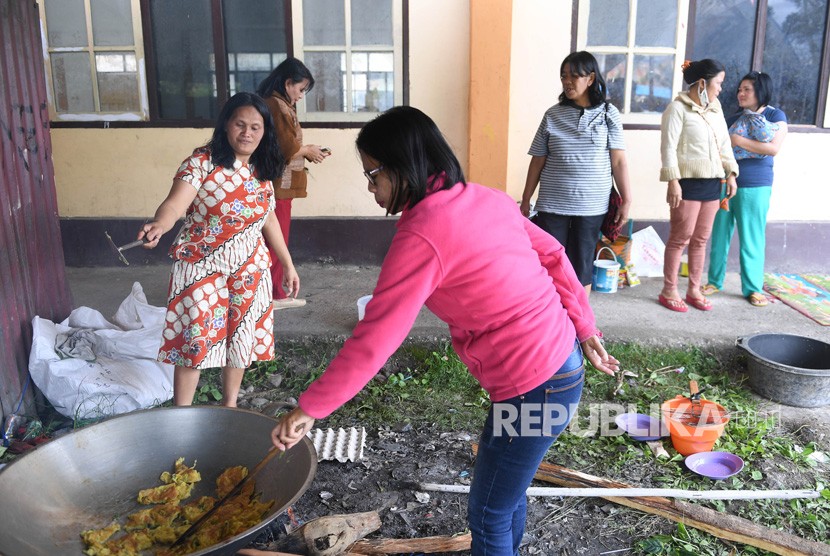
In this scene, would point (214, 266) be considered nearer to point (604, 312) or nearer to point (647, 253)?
point (604, 312)

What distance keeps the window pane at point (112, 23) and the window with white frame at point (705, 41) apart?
12.4ft

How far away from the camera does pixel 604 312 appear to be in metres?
5.29

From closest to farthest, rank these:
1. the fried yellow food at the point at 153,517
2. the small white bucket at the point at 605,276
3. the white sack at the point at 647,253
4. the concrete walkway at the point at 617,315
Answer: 1. the fried yellow food at the point at 153,517
2. the concrete walkway at the point at 617,315
3. the small white bucket at the point at 605,276
4. the white sack at the point at 647,253

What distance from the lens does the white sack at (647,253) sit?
621 cm

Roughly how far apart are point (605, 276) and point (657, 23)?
2.23 metres

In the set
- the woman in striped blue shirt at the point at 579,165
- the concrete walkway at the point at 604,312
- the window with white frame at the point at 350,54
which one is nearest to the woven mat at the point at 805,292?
the concrete walkway at the point at 604,312

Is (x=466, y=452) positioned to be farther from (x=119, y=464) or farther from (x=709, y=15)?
(x=709, y=15)

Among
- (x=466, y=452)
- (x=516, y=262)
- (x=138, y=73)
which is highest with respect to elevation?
(x=138, y=73)

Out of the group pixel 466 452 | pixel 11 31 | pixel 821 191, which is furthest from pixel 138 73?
pixel 821 191

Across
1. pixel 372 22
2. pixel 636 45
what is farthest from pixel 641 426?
pixel 372 22

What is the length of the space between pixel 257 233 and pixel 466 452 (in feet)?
5.06

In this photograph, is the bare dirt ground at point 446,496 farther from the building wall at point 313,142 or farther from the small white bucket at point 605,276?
the building wall at point 313,142

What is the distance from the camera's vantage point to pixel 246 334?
135 inches

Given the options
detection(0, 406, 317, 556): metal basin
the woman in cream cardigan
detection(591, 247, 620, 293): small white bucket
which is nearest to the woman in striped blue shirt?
the woman in cream cardigan
